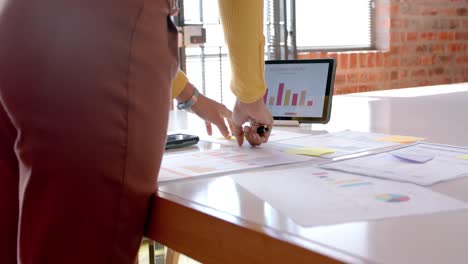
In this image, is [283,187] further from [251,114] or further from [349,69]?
[349,69]

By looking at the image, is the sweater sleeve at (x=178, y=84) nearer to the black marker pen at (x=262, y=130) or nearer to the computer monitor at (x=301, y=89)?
the black marker pen at (x=262, y=130)

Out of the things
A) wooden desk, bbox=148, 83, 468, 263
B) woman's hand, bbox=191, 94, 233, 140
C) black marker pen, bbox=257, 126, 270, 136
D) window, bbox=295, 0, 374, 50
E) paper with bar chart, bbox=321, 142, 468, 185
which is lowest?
wooden desk, bbox=148, 83, 468, 263

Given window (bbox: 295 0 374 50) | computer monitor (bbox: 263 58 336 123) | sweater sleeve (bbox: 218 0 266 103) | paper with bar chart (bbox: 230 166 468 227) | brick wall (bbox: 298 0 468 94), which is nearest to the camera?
paper with bar chart (bbox: 230 166 468 227)

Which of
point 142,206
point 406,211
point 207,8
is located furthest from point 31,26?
point 207,8

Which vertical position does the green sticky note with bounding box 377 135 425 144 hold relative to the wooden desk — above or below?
above

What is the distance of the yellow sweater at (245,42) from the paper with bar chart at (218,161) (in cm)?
10

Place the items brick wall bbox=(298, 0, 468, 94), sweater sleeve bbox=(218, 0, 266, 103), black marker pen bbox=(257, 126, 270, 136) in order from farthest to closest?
brick wall bbox=(298, 0, 468, 94)
black marker pen bbox=(257, 126, 270, 136)
sweater sleeve bbox=(218, 0, 266, 103)

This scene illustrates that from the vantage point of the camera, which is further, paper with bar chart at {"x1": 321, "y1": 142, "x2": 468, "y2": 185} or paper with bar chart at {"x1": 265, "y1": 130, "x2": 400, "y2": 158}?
paper with bar chart at {"x1": 265, "y1": 130, "x2": 400, "y2": 158}

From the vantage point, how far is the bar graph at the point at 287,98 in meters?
1.41

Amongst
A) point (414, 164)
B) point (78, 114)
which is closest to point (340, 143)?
point (414, 164)

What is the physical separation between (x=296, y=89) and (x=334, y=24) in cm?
318

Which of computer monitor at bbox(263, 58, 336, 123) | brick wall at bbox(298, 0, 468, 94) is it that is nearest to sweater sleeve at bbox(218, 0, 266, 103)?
computer monitor at bbox(263, 58, 336, 123)

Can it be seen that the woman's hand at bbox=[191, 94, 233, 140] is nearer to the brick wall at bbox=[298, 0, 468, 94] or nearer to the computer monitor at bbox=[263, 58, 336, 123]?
the computer monitor at bbox=[263, 58, 336, 123]

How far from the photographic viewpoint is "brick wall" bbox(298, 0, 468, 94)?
445 centimetres
